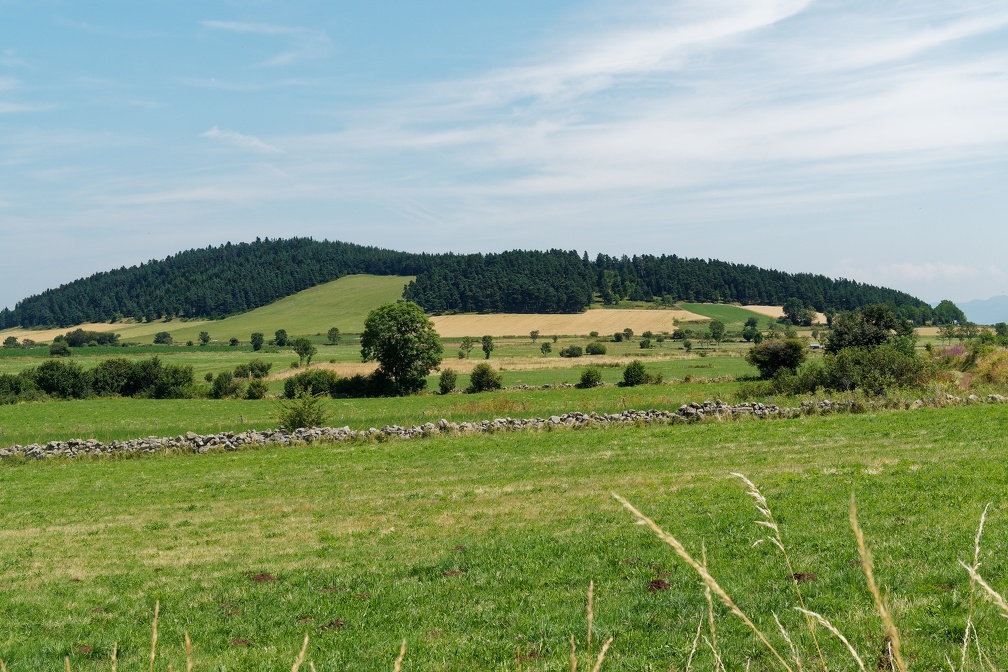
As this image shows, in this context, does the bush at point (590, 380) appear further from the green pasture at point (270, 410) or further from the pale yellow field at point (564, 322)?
the pale yellow field at point (564, 322)

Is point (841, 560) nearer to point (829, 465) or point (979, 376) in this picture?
point (829, 465)

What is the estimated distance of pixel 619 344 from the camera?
117m

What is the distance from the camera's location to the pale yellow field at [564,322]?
449 feet

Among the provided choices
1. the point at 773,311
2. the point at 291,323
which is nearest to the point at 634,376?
the point at 773,311

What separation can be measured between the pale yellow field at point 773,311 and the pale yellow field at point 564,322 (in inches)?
934

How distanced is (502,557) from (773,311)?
17559 centimetres

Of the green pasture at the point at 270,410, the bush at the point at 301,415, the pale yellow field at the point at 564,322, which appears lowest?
the green pasture at the point at 270,410

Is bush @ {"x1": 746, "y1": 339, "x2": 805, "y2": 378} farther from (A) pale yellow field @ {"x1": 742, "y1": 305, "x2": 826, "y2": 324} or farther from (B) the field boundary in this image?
(A) pale yellow field @ {"x1": 742, "y1": 305, "x2": 826, "y2": 324}

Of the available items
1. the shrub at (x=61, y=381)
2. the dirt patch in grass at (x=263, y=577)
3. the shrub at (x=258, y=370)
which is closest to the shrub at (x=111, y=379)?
the shrub at (x=61, y=381)

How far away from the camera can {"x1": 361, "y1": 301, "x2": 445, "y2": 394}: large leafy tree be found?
65.4m

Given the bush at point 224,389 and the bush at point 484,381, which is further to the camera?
the bush at point 224,389

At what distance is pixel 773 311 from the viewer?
175125 mm

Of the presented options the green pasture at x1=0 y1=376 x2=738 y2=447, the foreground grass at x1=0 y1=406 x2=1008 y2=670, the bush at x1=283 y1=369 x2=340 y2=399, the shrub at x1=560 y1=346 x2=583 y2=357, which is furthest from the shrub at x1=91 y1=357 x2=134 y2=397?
the shrub at x1=560 y1=346 x2=583 y2=357

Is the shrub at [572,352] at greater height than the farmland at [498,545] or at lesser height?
greater
